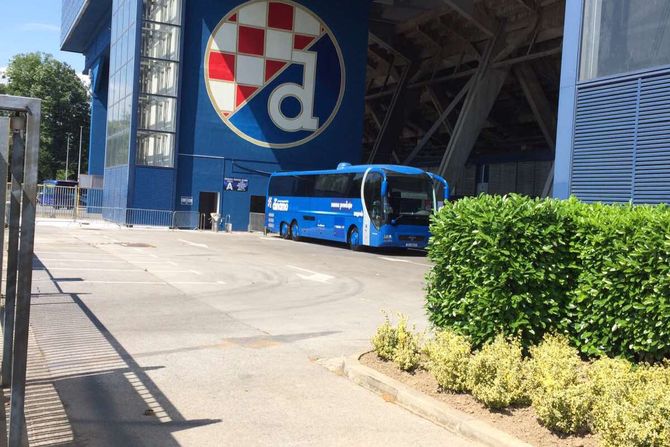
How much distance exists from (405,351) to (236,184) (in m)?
34.9

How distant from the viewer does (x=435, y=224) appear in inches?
332

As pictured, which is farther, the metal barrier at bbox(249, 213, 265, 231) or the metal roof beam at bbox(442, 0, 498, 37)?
the metal barrier at bbox(249, 213, 265, 231)

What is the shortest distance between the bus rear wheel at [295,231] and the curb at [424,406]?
1056 inches

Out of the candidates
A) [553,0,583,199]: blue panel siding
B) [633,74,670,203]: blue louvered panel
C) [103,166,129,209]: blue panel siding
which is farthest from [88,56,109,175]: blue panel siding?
[633,74,670,203]: blue louvered panel

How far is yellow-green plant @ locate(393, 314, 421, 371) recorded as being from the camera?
23.0ft

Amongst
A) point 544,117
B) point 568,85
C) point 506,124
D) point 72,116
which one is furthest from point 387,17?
point 72,116

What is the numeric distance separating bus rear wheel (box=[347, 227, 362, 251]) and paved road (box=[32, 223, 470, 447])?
9384 mm

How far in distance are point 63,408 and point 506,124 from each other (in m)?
54.5

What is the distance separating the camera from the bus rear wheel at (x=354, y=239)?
→ 93.0 feet

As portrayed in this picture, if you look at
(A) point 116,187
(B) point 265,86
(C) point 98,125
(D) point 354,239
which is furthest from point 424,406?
(C) point 98,125

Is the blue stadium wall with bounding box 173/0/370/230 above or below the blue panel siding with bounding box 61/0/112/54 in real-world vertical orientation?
below

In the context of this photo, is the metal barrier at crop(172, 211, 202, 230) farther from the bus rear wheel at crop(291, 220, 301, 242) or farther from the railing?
the bus rear wheel at crop(291, 220, 301, 242)

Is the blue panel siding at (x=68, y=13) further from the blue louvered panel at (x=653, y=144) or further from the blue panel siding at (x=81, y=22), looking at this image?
the blue louvered panel at (x=653, y=144)

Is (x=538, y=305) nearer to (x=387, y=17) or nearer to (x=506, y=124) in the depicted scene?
(x=387, y=17)
